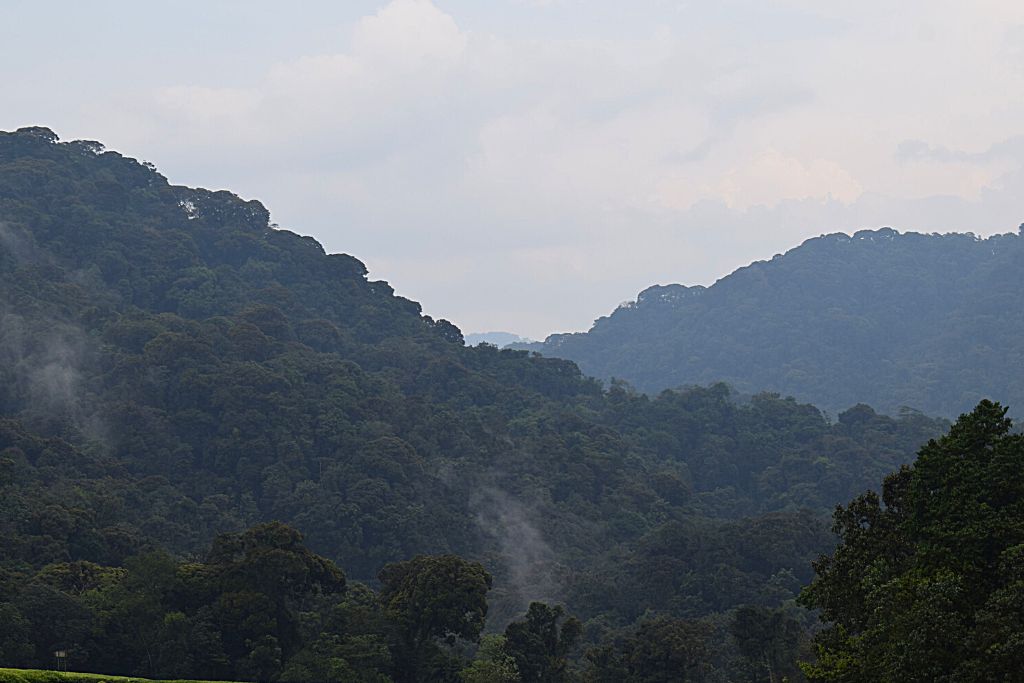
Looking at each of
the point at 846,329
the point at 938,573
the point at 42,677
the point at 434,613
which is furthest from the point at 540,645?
the point at 846,329

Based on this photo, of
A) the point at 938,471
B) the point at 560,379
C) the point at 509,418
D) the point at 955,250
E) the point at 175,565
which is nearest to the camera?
the point at 938,471

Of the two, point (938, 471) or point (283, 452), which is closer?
point (938, 471)

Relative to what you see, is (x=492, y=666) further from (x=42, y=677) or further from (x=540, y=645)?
(x=42, y=677)

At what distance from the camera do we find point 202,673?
35156 mm

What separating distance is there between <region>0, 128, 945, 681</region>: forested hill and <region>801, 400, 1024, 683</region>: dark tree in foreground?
512 inches

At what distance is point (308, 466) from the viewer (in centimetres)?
6525

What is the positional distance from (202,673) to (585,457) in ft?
143

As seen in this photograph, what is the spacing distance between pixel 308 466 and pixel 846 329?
4250 inches

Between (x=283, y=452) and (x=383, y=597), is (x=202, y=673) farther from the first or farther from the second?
(x=283, y=452)

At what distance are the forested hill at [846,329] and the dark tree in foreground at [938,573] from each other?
10958cm

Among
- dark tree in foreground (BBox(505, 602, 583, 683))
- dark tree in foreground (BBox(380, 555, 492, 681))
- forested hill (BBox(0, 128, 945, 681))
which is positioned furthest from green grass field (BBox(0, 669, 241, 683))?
dark tree in foreground (BBox(505, 602, 583, 683))

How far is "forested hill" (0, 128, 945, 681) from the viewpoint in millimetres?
37156

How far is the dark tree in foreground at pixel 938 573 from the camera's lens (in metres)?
17.3

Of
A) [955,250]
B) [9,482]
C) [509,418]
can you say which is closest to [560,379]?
[509,418]
